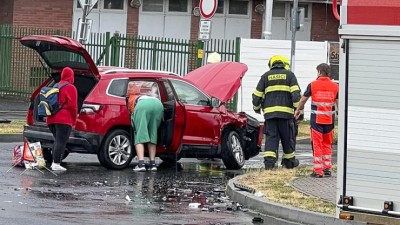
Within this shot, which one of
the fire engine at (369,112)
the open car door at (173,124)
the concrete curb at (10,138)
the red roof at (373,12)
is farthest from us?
the concrete curb at (10,138)

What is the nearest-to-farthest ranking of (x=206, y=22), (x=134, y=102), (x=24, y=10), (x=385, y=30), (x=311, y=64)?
(x=385, y=30) < (x=134, y=102) < (x=206, y=22) < (x=311, y=64) < (x=24, y=10)

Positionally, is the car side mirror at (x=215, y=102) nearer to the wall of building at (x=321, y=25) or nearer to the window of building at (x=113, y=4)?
the window of building at (x=113, y=4)

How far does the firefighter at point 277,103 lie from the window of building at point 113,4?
63.5 feet

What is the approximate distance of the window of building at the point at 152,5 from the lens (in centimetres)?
3541

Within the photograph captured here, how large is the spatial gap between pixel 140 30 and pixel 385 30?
2660 centimetres

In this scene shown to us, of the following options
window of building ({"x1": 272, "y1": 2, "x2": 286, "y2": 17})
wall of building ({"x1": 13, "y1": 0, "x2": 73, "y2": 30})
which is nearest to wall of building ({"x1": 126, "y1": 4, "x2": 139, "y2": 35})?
wall of building ({"x1": 13, "y1": 0, "x2": 73, "y2": 30})

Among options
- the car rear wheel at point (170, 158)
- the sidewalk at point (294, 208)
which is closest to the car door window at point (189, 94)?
the car rear wheel at point (170, 158)

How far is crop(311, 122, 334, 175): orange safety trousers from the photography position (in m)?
15.3

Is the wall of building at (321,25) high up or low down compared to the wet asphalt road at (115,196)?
up

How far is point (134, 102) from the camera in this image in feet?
53.5

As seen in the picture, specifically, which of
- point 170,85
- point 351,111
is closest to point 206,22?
point 170,85

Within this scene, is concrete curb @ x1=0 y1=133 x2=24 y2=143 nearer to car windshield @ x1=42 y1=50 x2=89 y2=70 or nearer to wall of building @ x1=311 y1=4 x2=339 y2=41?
car windshield @ x1=42 y1=50 x2=89 y2=70

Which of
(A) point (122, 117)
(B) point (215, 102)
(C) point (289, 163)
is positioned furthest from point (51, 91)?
(C) point (289, 163)

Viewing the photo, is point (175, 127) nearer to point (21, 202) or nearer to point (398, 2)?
point (21, 202)
